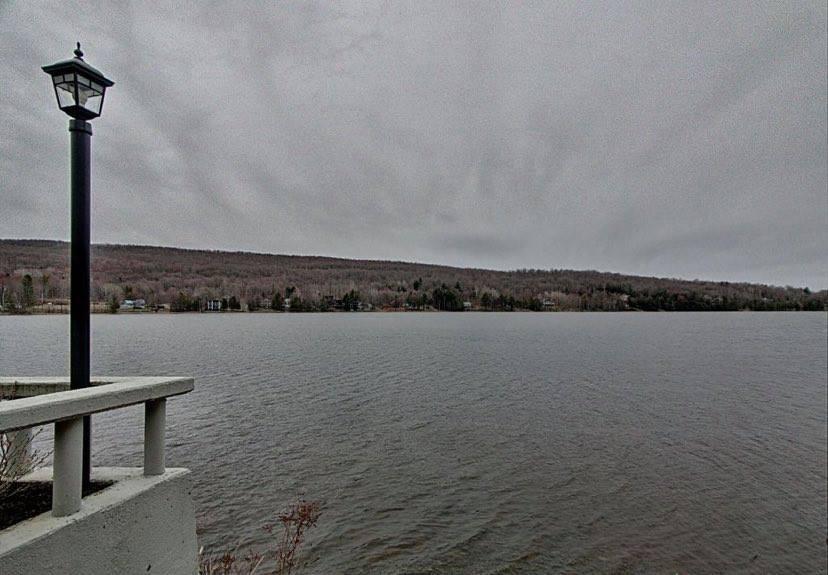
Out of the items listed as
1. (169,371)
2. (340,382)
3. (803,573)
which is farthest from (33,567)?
(169,371)

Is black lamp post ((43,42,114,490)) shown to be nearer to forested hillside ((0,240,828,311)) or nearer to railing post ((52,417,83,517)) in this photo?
railing post ((52,417,83,517))

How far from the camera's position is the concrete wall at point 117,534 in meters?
2.70

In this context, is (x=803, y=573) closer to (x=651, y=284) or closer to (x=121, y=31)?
(x=121, y=31)

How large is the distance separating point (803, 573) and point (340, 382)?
59.2 feet

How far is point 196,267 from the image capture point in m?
136

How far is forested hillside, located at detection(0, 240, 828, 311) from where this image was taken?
123 meters

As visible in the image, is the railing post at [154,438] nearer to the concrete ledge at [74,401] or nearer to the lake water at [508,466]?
the concrete ledge at [74,401]

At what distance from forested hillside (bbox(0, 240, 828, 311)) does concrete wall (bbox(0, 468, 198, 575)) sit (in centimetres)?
11462

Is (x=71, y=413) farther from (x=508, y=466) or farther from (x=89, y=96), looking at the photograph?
(x=508, y=466)

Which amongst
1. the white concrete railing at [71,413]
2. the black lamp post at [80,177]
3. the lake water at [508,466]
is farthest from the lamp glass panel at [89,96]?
the lake water at [508,466]

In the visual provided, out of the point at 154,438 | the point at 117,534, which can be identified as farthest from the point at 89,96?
the point at 117,534

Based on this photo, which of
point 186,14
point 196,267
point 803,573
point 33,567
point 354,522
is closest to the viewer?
point 33,567

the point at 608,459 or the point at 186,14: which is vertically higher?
the point at 186,14

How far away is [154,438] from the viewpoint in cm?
380
